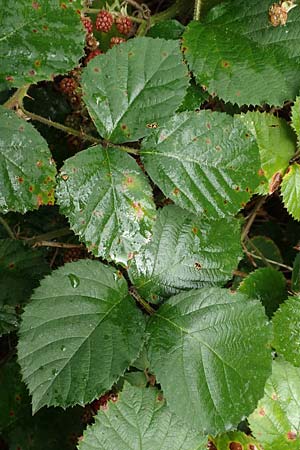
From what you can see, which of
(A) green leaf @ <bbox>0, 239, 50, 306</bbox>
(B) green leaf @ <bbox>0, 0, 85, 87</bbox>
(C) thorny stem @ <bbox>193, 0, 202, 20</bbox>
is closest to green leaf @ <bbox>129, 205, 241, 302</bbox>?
(A) green leaf @ <bbox>0, 239, 50, 306</bbox>

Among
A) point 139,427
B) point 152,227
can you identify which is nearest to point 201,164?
point 152,227

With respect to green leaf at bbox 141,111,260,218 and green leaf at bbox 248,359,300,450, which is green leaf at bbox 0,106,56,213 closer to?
green leaf at bbox 141,111,260,218

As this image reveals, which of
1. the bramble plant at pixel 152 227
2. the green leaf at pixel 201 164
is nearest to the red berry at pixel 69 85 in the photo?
the bramble plant at pixel 152 227

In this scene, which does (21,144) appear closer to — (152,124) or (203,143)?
Result: (152,124)

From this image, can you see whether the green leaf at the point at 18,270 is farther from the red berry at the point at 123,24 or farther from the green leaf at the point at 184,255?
the red berry at the point at 123,24

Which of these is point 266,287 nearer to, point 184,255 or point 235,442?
point 184,255

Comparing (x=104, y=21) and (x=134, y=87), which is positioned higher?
(x=104, y=21)
